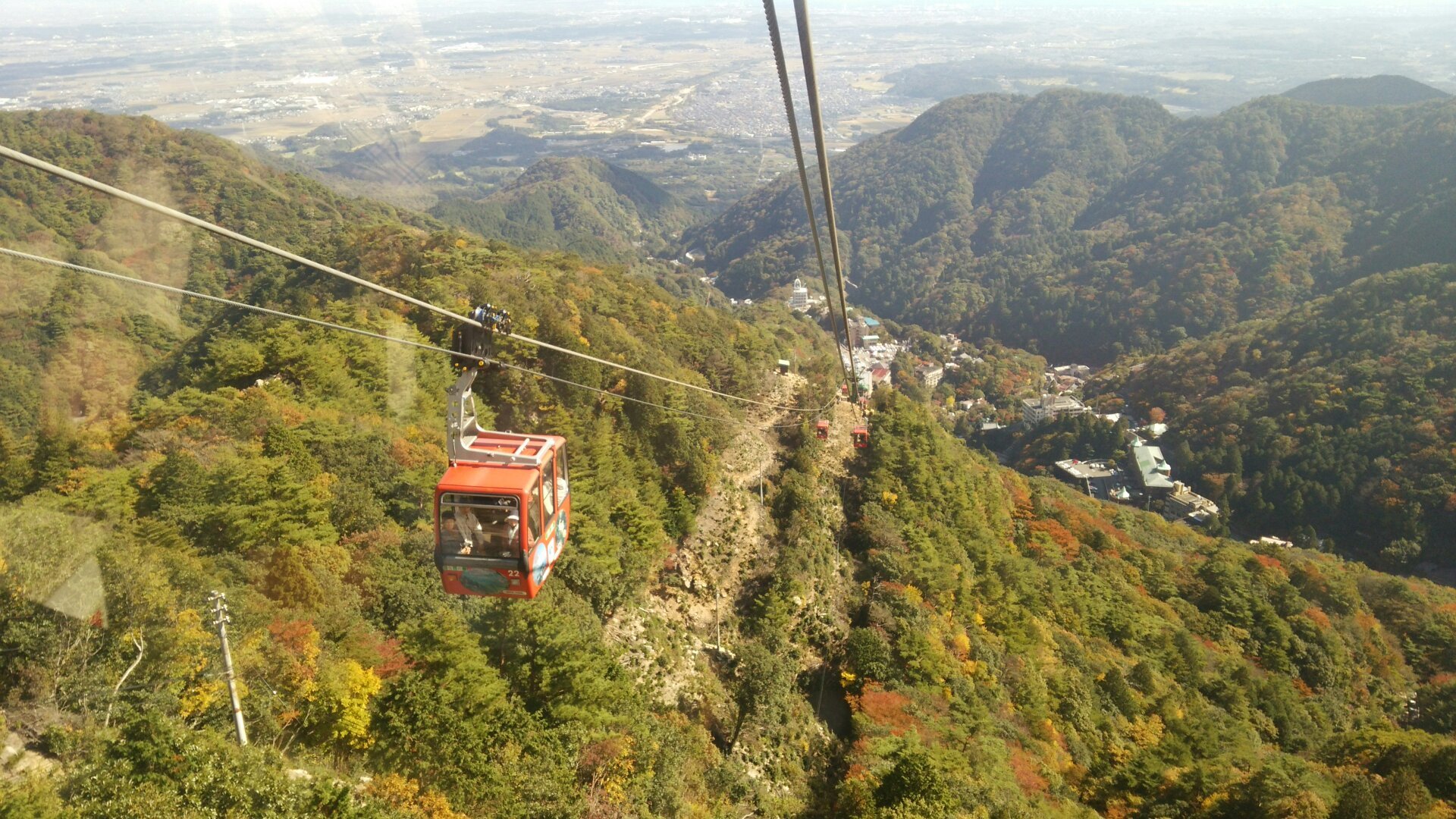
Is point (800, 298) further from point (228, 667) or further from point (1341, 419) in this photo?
point (228, 667)

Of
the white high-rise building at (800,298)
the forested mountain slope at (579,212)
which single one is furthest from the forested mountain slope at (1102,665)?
the forested mountain slope at (579,212)

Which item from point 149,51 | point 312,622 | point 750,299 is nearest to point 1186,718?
point 312,622

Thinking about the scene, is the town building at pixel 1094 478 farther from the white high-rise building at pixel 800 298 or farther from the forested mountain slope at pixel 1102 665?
the white high-rise building at pixel 800 298

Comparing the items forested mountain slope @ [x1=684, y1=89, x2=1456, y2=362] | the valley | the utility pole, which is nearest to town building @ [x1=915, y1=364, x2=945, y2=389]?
the valley

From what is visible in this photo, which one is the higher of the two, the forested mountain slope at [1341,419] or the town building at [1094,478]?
the forested mountain slope at [1341,419]

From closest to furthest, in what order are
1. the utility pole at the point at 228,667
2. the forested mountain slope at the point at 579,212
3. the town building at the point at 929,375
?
the utility pole at the point at 228,667, the town building at the point at 929,375, the forested mountain slope at the point at 579,212

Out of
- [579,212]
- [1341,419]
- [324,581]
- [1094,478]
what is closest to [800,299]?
[1094,478]

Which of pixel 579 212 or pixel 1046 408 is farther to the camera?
pixel 579 212
